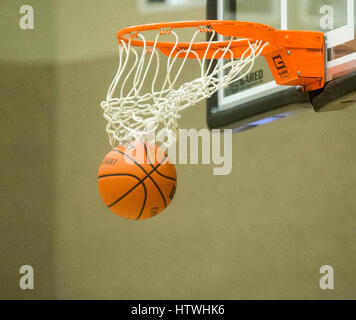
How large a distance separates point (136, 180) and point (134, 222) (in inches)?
103

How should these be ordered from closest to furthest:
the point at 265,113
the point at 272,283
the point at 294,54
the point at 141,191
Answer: the point at 141,191
the point at 294,54
the point at 265,113
the point at 272,283

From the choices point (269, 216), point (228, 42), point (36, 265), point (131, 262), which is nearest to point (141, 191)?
point (228, 42)

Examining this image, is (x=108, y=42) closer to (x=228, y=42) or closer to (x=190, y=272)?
(x=190, y=272)

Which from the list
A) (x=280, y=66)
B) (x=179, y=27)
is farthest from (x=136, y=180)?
(x=280, y=66)

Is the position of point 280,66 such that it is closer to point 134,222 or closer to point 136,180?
point 136,180

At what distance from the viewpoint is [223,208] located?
4.39 metres

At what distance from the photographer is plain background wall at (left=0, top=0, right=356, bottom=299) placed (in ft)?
13.4

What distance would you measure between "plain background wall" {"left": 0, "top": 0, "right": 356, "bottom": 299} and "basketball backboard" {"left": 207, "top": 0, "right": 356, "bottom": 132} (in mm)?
1513

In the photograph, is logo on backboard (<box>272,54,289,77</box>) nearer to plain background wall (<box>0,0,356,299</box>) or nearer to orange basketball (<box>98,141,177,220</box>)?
orange basketball (<box>98,141,177,220</box>)

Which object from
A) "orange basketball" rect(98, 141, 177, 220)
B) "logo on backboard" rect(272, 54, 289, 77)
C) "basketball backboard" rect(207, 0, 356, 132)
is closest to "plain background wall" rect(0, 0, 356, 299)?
"basketball backboard" rect(207, 0, 356, 132)

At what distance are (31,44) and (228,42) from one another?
2.81 meters

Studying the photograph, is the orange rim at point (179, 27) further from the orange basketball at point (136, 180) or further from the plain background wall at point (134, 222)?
the plain background wall at point (134, 222)

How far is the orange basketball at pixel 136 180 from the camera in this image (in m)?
2.06

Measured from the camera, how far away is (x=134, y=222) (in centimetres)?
462
